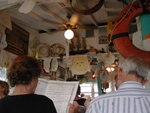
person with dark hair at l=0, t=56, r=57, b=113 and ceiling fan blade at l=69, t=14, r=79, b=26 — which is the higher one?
ceiling fan blade at l=69, t=14, r=79, b=26

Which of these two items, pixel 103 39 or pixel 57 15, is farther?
pixel 103 39

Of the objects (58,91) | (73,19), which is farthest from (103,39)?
(58,91)

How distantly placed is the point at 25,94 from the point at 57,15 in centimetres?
314

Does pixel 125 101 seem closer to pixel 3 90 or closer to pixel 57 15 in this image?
pixel 3 90

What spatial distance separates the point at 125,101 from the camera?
1313mm

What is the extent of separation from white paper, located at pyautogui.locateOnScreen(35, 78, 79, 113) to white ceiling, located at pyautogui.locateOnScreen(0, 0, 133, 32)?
7.02ft

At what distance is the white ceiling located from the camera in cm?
392

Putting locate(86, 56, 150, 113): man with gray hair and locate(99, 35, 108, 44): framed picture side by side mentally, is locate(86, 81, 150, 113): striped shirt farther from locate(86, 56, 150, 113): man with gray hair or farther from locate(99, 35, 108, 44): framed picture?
locate(99, 35, 108, 44): framed picture

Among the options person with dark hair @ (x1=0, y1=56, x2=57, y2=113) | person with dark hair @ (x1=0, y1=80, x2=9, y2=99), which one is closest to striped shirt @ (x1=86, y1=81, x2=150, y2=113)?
person with dark hair @ (x1=0, y1=56, x2=57, y2=113)

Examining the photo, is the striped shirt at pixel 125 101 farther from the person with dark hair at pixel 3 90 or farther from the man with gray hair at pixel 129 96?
the person with dark hair at pixel 3 90

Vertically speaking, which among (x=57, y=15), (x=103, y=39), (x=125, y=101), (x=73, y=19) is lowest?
(x=125, y=101)

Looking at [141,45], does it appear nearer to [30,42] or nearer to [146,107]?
[146,107]

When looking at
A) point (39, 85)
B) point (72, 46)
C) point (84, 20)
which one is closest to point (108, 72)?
point (72, 46)

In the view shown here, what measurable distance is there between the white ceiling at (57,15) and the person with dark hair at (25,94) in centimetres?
227
